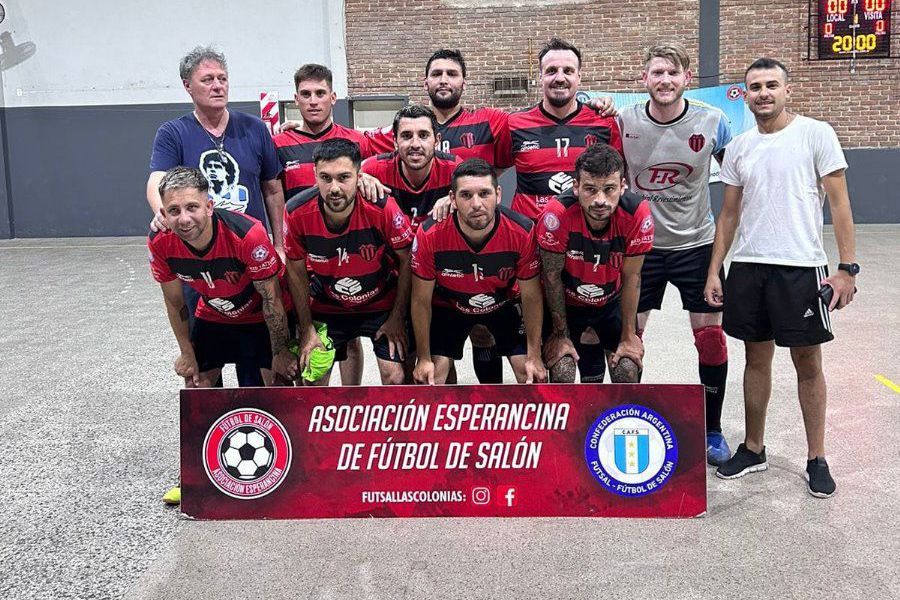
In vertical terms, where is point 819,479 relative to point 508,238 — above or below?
below

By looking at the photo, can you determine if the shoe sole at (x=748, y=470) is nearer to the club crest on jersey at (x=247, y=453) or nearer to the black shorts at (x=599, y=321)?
the black shorts at (x=599, y=321)

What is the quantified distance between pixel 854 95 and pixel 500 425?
13.6m

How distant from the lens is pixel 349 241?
3.73 meters

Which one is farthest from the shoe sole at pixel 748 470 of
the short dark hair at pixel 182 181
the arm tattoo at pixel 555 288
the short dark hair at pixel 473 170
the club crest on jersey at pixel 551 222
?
the short dark hair at pixel 182 181

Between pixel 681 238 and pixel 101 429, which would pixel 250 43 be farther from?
pixel 681 238

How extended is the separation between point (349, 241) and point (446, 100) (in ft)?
3.41

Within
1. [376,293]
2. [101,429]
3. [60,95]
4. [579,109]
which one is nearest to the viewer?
[376,293]

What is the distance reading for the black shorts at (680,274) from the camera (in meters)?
4.19

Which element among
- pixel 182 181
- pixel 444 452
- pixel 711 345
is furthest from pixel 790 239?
pixel 182 181

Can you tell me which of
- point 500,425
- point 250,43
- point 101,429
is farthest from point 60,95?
point 500,425

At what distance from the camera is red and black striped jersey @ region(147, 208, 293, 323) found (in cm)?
357

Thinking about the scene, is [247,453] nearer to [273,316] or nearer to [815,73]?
[273,316]

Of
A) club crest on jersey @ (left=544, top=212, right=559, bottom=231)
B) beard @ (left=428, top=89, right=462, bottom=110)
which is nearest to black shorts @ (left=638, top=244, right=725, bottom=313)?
club crest on jersey @ (left=544, top=212, right=559, bottom=231)

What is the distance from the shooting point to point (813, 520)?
332 cm
